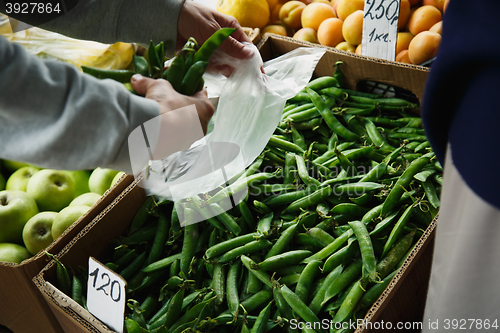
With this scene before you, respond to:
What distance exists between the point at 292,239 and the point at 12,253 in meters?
1.13

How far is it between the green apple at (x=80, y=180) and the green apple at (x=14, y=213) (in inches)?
7.7

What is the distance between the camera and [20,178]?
1762mm

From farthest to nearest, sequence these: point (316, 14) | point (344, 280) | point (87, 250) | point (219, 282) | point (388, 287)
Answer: point (316, 14) < point (87, 250) < point (219, 282) < point (344, 280) < point (388, 287)

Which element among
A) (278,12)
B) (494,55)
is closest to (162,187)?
(494,55)

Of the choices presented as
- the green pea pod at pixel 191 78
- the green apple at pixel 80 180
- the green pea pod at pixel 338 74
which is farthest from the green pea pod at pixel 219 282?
the green pea pod at pixel 338 74

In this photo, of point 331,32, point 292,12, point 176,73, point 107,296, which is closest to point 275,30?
point 292,12

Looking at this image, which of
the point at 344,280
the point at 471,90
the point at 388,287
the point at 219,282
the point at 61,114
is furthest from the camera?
the point at 219,282

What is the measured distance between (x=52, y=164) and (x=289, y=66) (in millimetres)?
1214

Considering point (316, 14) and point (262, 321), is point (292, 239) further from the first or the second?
point (316, 14)

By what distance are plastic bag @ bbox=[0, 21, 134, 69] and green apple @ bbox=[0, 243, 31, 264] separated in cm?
102

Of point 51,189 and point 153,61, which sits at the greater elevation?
point 153,61

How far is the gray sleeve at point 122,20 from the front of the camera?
1290 mm

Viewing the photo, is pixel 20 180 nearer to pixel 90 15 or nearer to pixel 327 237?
pixel 90 15

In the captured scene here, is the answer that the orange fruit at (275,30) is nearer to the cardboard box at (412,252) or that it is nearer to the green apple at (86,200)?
the cardboard box at (412,252)
